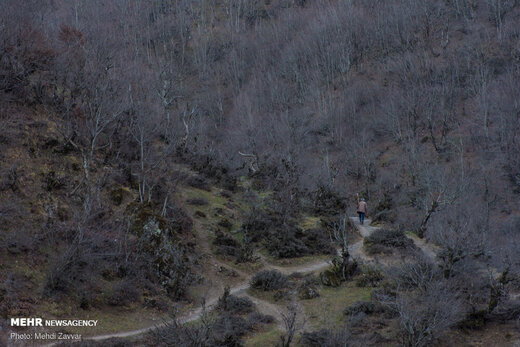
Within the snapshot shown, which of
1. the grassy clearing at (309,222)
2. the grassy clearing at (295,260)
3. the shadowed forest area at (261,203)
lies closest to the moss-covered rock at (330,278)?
the shadowed forest area at (261,203)

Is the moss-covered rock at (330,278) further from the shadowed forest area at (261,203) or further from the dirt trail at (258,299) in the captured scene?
the dirt trail at (258,299)

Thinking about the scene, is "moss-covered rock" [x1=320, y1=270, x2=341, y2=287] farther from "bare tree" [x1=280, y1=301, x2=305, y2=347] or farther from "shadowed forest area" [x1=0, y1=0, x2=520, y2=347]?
"bare tree" [x1=280, y1=301, x2=305, y2=347]

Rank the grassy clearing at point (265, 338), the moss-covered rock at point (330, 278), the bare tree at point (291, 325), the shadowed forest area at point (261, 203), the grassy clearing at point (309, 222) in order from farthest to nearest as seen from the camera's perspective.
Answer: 1. the grassy clearing at point (309, 222)
2. the moss-covered rock at point (330, 278)
3. the shadowed forest area at point (261, 203)
4. the grassy clearing at point (265, 338)
5. the bare tree at point (291, 325)

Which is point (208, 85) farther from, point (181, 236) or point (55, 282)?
point (55, 282)

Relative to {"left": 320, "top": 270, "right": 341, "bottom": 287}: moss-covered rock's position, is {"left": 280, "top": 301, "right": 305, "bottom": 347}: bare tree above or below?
above

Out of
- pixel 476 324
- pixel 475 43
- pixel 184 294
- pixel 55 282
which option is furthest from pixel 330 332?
pixel 475 43

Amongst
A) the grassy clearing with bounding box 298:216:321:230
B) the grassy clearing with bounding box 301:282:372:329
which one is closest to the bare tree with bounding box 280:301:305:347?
the grassy clearing with bounding box 301:282:372:329

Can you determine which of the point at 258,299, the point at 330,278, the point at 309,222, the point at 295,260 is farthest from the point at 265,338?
the point at 309,222
